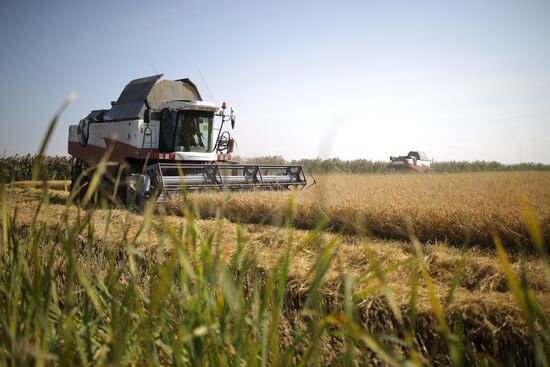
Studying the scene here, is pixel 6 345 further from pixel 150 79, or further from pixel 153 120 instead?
pixel 150 79

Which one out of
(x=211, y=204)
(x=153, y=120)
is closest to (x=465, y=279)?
(x=211, y=204)

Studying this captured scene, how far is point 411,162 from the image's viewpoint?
27891 mm

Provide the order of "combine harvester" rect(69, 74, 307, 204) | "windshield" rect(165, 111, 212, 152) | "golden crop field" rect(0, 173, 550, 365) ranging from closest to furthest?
"golden crop field" rect(0, 173, 550, 365) < "combine harvester" rect(69, 74, 307, 204) < "windshield" rect(165, 111, 212, 152)

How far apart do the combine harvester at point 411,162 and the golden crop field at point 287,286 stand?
22.5m

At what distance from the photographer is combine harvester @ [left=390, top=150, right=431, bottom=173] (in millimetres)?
27398

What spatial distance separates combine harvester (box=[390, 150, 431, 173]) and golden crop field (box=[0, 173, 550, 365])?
22.5m

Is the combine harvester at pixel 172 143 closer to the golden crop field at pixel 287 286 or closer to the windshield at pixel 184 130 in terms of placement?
the windshield at pixel 184 130

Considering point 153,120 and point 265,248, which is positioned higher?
point 153,120

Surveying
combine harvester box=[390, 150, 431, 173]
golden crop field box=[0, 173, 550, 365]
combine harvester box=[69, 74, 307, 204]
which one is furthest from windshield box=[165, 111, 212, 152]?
combine harvester box=[390, 150, 431, 173]

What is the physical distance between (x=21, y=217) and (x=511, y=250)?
287 inches

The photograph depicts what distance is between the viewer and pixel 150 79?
416 inches

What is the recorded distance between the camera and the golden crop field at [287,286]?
0.89 metres

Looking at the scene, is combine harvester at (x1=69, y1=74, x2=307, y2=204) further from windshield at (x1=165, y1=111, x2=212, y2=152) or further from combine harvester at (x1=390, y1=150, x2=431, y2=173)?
combine harvester at (x1=390, y1=150, x2=431, y2=173)

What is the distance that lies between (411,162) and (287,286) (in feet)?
88.0
